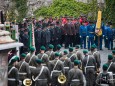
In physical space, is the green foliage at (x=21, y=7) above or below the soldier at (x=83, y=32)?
above

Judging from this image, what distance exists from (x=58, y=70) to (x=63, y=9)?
21.4 meters

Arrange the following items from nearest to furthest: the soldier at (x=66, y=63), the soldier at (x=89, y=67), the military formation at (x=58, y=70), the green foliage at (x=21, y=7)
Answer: the military formation at (x=58, y=70), the soldier at (x=66, y=63), the soldier at (x=89, y=67), the green foliage at (x=21, y=7)

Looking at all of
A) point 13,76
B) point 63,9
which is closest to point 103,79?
point 13,76

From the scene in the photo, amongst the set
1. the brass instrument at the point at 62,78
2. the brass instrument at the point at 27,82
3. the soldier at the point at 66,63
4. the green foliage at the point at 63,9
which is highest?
the green foliage at the point at 63,9

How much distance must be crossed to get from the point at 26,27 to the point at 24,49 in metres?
1.65

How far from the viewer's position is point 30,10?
39094 mm

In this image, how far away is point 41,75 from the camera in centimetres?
1659

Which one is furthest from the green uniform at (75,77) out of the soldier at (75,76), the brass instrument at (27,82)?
the brass instrument at (27,82)

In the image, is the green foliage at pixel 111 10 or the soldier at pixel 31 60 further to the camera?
the green foliage at pixel 111 10

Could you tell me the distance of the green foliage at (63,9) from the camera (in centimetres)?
3869

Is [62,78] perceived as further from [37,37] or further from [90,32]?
[90,32]

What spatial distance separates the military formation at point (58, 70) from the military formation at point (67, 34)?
804cm

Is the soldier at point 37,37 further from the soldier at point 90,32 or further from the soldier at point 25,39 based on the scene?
the soldier at point 90,32

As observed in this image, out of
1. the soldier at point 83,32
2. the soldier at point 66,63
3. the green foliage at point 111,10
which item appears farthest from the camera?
the soldier at point 83,32
